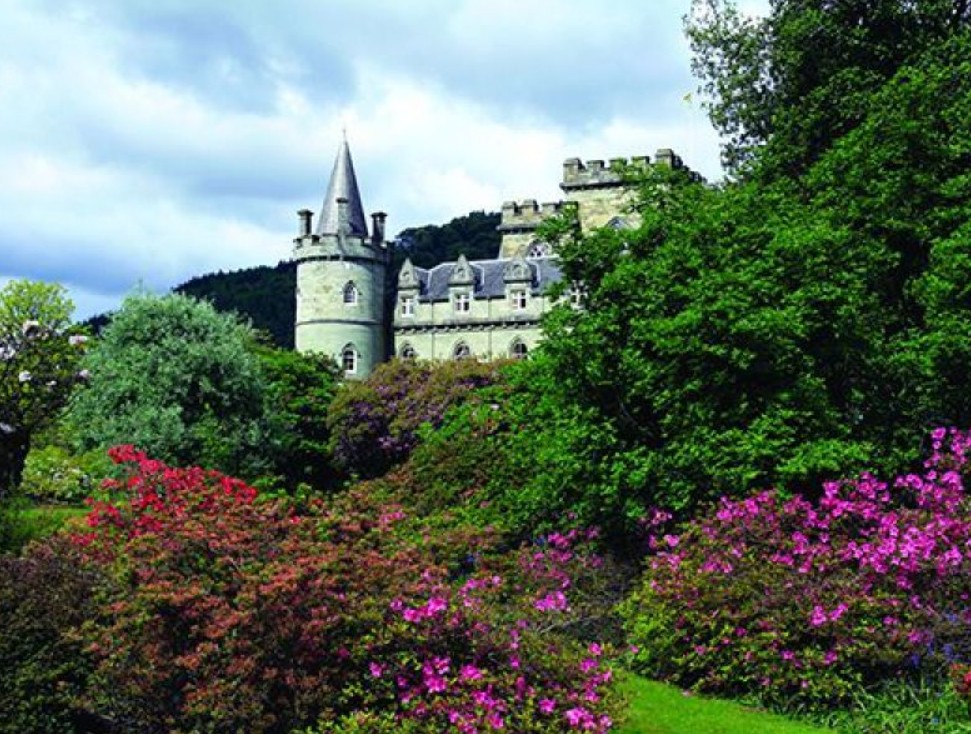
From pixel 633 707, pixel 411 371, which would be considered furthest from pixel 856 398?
pixel 411 371

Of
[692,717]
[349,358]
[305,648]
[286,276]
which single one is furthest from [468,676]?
[286,276]

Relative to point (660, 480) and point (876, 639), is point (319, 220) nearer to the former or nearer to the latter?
point (660, 480)

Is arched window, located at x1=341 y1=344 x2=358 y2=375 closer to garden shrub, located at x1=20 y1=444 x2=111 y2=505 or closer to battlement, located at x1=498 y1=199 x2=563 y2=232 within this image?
battlement, located at x1=498 y1=199 x2=563 y2=232

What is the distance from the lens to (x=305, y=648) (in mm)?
8492

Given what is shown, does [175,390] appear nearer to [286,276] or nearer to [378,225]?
[378,225]

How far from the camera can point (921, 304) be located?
16688mm

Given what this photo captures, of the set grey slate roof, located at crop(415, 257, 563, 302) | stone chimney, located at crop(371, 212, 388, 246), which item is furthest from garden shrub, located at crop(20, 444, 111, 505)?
grey slate roof, located at crop(415, 257, 563, 302)

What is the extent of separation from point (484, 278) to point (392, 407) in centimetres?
2952

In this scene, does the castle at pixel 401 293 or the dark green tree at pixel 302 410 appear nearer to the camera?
the dark green tree at pixel 302 410

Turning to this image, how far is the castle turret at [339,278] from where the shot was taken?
193 ft

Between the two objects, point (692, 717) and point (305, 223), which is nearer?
point (692, 717)

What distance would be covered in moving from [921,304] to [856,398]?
7.29 feet

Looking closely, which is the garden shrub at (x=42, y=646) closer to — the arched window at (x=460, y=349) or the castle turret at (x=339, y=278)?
the castle turret at (x=339, y=278)

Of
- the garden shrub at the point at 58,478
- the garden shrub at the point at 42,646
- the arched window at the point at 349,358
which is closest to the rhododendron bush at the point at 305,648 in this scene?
the garden shrub at the point at 42,646
